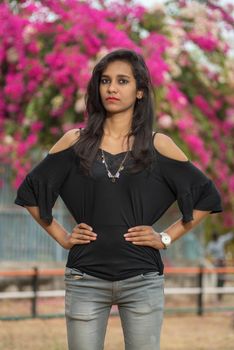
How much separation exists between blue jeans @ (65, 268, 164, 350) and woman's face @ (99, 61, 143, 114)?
0.77m

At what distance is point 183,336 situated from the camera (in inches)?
437

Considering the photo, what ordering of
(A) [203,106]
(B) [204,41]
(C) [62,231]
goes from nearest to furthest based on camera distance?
(C) [62,231] → (A) [203,106] → (B) [204,41]

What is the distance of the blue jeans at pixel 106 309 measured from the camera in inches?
163

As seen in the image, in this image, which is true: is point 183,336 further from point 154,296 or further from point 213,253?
point 213,253

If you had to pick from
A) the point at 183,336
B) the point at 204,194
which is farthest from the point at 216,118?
the point at 204,194

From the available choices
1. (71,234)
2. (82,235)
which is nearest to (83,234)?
(82,235)

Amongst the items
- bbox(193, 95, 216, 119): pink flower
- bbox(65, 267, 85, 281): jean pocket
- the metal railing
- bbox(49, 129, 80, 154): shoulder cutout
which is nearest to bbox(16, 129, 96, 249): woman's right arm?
bbox(49, 129, 80, 154): shoulder cutout

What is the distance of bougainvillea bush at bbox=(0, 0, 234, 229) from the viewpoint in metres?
14.2

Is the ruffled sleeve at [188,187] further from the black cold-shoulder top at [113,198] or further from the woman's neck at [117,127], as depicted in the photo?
the woman's neck at [117,127]

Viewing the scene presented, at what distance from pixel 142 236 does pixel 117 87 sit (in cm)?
69

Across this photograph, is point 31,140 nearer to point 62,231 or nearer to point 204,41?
point 204,41

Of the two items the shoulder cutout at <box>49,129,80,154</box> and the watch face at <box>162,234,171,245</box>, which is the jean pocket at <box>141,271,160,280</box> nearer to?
the watch face at <box>162,234,171,245</box>

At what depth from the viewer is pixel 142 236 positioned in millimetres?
4219

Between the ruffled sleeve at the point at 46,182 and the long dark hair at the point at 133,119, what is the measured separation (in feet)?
0.32
